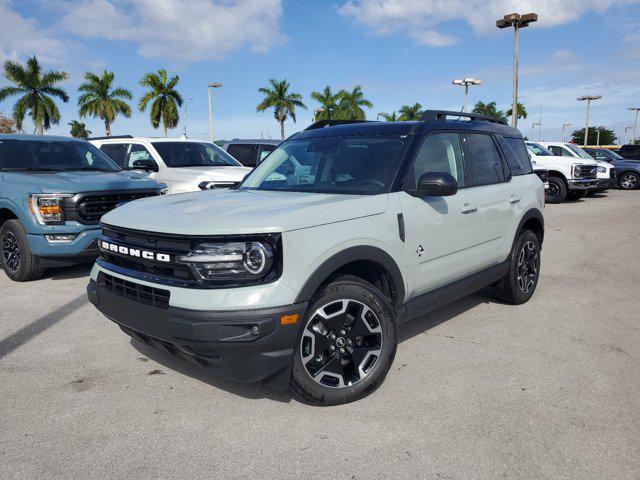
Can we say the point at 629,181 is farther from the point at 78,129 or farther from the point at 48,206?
the point at 78,129

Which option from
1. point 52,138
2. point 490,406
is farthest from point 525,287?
point 52,138

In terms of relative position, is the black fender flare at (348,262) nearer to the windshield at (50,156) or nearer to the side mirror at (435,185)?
the side mirror at (435,185)

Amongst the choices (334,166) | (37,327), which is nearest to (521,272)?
(334,166)

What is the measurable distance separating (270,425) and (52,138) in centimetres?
618

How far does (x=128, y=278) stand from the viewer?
3.08m

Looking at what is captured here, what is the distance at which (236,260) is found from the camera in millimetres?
2693

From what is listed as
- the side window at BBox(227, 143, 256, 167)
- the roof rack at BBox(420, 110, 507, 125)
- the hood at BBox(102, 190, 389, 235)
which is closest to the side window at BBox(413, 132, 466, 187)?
the roof rack at BBox(420, 110, 507, 125)

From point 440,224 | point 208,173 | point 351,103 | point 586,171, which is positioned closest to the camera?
point 440,224

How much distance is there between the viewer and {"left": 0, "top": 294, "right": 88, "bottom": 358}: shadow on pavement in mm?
4234

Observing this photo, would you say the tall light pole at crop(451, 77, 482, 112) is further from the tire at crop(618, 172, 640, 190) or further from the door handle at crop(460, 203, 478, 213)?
the door handle at crop(460, 203, 478, 213)

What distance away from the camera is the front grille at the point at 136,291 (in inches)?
112

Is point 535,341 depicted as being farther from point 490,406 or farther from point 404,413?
point 404,413

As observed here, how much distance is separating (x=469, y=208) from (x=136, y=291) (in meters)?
2.60

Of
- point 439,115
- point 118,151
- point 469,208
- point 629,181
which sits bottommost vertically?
point 629,181
